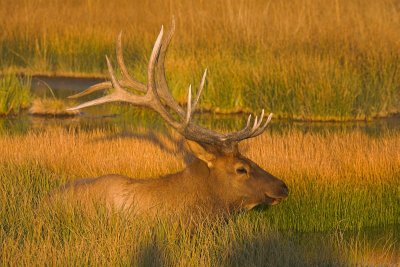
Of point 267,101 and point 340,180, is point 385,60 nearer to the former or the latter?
point 267,101

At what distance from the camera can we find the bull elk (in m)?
7.64

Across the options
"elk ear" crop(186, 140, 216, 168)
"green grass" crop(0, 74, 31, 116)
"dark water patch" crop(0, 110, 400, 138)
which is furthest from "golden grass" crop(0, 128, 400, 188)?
"green grass" crop(0, 74, 31, 116)

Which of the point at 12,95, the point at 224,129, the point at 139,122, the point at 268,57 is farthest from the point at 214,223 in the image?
the point at 268,57

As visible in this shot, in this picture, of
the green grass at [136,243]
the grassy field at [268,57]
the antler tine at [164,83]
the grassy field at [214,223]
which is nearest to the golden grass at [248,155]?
the grassy field at [214,223]

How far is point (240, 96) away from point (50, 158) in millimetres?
6711

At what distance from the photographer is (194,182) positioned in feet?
25.4

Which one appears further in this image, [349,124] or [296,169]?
[349,124]

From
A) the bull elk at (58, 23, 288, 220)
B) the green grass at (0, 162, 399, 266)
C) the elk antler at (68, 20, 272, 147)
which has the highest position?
the elk antler at (68, 20, 272, 147)

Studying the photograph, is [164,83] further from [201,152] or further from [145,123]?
[145,123]

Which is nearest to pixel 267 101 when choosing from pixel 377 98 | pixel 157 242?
pixel 377 98

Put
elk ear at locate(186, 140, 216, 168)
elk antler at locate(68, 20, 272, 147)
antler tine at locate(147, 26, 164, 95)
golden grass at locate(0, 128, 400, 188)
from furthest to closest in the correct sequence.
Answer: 1. golden grass at locate(0, 128, 400, 188)
2. elk ear at locate(186, 140, 216, 168)
3. elk antler at locate(68, 20, 272, 147)
4. antler tine at locate(147, 26, 164, 95)

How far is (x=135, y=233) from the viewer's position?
6.92 metres

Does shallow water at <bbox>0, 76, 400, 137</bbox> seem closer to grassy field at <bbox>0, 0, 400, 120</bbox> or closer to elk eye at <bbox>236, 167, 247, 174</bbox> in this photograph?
grassy field at <bbox>0, 0, 400, 120</bbox>

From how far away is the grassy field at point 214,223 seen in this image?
6.77 m
